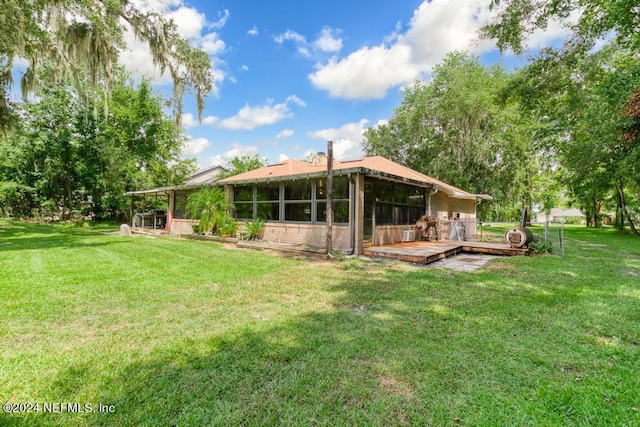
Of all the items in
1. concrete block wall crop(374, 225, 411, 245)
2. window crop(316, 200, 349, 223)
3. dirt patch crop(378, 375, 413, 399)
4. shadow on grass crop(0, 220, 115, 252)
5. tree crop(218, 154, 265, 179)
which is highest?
tree crop(218, 154, 265, 179)

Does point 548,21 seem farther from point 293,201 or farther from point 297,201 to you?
point 293,201

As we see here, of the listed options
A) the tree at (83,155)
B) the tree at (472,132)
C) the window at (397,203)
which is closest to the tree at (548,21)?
the window at (397,203)

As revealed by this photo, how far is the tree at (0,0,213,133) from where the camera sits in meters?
8.24

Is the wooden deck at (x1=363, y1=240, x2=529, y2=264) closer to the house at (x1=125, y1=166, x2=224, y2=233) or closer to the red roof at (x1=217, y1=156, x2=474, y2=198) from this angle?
the red roof at (x1=217, y1=156, x2=474, y2=198)

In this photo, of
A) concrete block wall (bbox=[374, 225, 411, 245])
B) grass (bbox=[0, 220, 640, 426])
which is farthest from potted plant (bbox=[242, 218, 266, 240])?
grass (bbox=[0, 220, 640, 426])

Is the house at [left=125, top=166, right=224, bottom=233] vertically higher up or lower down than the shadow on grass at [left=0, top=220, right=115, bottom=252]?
higher up

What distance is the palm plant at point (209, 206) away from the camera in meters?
11.9

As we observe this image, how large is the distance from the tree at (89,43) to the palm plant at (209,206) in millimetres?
3159

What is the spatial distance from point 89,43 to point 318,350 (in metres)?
11.4

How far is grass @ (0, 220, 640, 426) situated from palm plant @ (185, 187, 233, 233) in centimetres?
660

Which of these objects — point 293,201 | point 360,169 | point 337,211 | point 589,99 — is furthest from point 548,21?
point 293,201

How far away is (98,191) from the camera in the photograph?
21.3m

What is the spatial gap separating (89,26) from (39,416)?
11243 mm

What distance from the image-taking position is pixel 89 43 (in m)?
9.07
